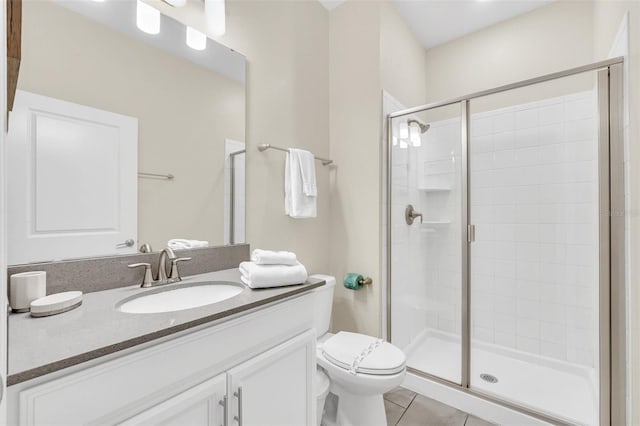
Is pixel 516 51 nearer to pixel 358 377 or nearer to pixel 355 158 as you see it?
pixel 355 158

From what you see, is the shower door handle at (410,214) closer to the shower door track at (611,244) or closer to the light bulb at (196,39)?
the shower door track at (611,244)

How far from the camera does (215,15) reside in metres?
1.38

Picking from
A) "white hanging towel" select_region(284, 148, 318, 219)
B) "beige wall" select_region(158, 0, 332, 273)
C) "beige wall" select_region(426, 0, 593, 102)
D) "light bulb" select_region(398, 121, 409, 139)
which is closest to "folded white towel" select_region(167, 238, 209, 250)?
"beige wall" select_region(158, 0, 332, 273)

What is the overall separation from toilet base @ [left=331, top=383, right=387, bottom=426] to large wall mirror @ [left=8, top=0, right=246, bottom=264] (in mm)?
979

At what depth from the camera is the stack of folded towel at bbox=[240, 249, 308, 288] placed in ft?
3.52

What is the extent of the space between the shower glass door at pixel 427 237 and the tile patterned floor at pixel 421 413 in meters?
0.20

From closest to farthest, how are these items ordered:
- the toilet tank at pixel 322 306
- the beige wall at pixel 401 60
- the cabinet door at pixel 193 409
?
the cabinet door at pixel 193 409, the toilet tank at pixel 322 306, the beige wall at pixel 401 60

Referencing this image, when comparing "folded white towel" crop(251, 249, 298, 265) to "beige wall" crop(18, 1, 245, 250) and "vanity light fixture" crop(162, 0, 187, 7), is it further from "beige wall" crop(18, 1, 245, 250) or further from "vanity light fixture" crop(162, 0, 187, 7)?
"vanity light fixture" crop(162, 0, 187, 7)

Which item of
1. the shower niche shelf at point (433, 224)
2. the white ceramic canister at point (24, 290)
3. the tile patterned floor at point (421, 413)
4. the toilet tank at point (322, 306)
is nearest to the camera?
the white ceramic canister at point (24, 290)

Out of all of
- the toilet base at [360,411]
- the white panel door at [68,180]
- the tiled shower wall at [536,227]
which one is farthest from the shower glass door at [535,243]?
the white panel door at [68,180]

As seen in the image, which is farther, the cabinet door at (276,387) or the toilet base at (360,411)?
the toilet base at (360,411)

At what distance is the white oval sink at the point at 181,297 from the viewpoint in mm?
992

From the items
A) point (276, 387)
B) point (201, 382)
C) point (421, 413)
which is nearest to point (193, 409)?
point (201, 382)

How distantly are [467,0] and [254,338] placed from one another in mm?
2543
